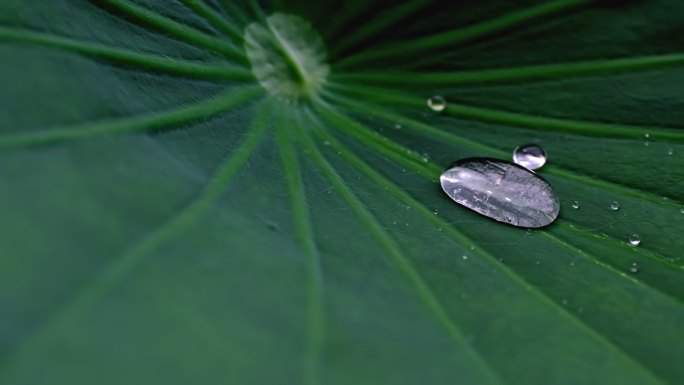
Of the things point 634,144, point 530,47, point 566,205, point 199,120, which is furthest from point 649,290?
point 199,120

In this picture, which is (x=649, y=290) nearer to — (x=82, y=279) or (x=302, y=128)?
(x=302, y=128)

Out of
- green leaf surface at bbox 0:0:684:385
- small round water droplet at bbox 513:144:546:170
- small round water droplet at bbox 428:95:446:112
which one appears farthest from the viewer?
small round water droplet at bbox 428:95:446:112

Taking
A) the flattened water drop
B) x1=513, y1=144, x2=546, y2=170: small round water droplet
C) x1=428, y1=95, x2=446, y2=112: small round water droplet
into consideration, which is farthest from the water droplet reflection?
x1=428, y1=95, x2=446, y2=112: small round water droplet

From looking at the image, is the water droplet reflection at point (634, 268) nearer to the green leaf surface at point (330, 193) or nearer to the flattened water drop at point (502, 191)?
the green leaf surface at point (330, 193)

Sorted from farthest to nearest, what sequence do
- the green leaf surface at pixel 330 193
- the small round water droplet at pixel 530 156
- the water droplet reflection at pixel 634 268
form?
1. the small round water droplet at pixel 530 156
2. the water droplet reflection at pixel 634 268
3. the green leaf surface at pixel 330 193

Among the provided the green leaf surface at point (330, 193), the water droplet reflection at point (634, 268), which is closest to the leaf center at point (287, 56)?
the green leaf surface at point (330, 193)

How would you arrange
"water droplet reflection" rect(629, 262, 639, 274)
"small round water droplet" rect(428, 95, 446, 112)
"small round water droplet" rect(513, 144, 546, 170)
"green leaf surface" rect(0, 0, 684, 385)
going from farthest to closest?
"small round water droplet" rect(428, 95, 446, 112) → "small round water droplet" rect(513, 144, 546, 170) → "water droplet reflection" rect(629, 262, 639, 274) → "green leaf surface" rect(0, 0, 684, 385)

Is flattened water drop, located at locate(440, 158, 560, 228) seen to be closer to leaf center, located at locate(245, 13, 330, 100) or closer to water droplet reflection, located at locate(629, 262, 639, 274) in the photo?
water droplet reflection, located at locate(629, 262, 639, 274)
